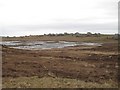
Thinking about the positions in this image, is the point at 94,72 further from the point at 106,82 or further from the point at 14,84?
the point at 14,84

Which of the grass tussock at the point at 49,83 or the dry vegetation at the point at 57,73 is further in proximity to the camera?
the dry vegetation at the point at 57,73

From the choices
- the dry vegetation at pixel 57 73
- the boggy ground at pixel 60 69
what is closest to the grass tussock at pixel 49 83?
the dry vegetation at pixel 57 73

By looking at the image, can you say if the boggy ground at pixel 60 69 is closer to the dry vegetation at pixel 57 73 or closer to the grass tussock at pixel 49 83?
the dry vegetation at pixel 57 73

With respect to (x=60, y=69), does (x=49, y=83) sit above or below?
below

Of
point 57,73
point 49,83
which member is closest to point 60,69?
point 57,73

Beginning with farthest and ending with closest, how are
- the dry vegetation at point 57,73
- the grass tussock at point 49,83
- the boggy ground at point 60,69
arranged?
1. the boggy ground at point 60,69
2. the dry vegetation at point 57,73
3. the grass tussock at point 49,83

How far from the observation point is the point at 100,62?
23.7m

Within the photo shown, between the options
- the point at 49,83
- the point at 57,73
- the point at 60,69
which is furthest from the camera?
the point at 60,69

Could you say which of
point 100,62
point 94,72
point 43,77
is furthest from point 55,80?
point 100,62

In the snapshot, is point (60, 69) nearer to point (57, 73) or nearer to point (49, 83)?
point (57, 73)

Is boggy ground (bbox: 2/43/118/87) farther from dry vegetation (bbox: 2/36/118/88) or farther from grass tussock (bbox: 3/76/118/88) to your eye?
grass tussock (bbox: 3/76/118/88)

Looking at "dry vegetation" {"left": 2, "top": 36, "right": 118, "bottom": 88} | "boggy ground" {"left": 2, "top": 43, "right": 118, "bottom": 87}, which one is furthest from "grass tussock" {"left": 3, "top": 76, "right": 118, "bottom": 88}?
"boggy ground" {"left": 2, "top": 43, "right": 118, "bottom": 87}

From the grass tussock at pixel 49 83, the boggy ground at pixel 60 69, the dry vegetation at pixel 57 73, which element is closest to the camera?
the grass tussock at pixel 49 83

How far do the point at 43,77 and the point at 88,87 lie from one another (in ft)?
9.65
